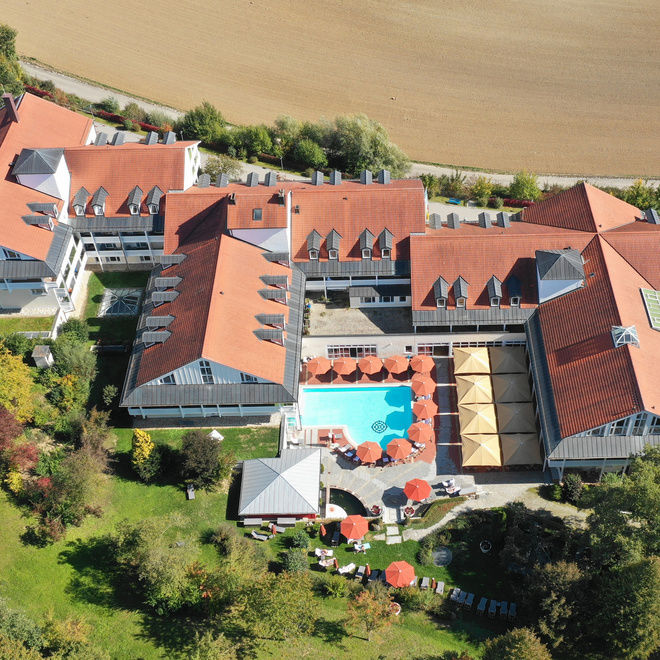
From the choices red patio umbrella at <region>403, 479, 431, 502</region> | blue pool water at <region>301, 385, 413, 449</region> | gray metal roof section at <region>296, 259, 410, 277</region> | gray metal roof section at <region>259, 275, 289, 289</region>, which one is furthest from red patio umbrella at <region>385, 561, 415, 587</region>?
gray metal roof section at <region>296, 259, 410, 277</region>

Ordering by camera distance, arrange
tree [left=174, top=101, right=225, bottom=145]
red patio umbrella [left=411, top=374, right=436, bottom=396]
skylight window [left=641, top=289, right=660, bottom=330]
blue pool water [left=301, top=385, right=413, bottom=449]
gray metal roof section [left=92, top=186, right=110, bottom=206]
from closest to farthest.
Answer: skylight window [left=641, top=289, right=660, bottom=330]
blue pool water [left=301, top=385, right=413, bottom=449]
red patio umbrella [left=411, top=374, right=436, bottom=396]
gray metal roof section [left=92, top=186, right=110, bottom=206]
tree [left=174, top=101, right=225, bottom=145]

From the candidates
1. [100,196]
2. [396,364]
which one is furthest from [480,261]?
[100,196]

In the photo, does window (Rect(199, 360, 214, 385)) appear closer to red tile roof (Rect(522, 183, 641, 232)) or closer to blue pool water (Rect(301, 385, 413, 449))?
blue pool water (Rect(301, 385, 413, 449))

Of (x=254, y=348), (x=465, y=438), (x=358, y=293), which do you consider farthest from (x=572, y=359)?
(x=254, y=348)

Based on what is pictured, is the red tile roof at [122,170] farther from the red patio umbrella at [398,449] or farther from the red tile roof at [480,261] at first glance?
the red patio umbrella at [398,449]

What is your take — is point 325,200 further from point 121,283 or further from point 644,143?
point 644,143
